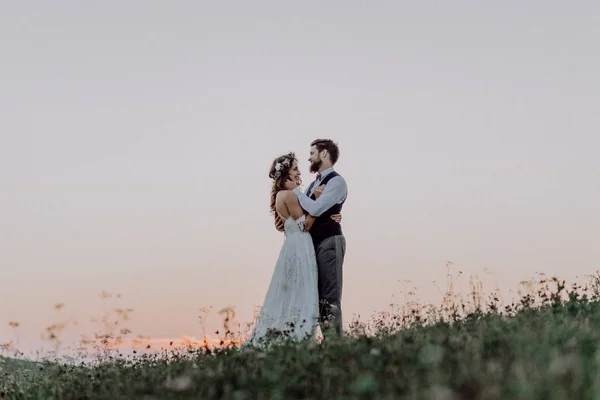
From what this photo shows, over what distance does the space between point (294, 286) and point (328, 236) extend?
102 centimetres

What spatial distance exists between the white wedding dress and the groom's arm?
30cm

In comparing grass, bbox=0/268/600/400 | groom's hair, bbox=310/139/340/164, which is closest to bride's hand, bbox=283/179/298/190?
groom's hair, bbox=310/139/340/164

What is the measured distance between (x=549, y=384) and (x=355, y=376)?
1.56 m

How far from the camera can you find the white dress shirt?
11.8m

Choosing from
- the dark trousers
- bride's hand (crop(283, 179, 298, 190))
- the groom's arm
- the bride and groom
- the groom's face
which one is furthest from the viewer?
the groom's face

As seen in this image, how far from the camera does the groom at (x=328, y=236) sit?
11.9 metres

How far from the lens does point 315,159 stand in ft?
40.9

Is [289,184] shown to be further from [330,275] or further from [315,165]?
[330,275]

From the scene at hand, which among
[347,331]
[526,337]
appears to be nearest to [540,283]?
[347,331]

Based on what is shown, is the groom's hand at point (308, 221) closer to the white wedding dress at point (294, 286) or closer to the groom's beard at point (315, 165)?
the white wedding dress at point (294, 286)

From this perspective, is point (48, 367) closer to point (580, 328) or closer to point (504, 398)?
point (580, 328)

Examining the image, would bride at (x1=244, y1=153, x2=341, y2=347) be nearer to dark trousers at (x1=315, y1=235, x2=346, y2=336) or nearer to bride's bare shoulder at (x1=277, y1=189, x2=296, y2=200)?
bride's bare shoulder at (x1=277, y1=189, x2=296, y2=200)

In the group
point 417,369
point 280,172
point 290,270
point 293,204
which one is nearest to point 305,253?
point 290,270

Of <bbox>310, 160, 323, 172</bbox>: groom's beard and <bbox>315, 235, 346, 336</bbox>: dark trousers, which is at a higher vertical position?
<bbox>310, 160, 323, 172</bbox>: groom's beard
